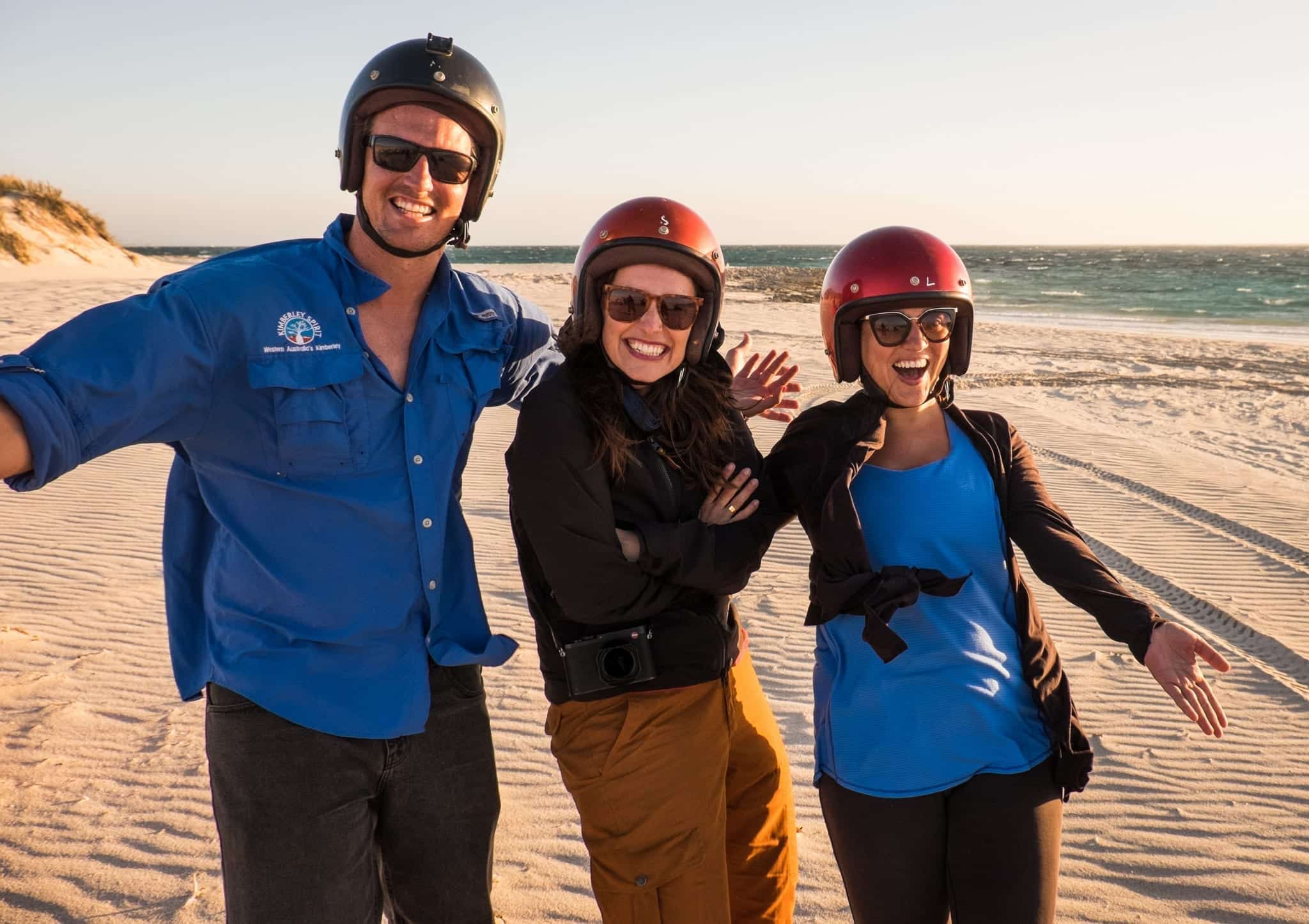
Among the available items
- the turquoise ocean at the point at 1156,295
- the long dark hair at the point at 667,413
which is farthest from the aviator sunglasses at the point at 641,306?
the turquoise ocean at the point at 1156,295

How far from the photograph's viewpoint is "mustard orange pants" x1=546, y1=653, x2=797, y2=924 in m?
2.46

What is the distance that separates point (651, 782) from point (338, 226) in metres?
1.87

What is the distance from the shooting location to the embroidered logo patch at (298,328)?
249cm

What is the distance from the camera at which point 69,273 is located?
29484 millimetres

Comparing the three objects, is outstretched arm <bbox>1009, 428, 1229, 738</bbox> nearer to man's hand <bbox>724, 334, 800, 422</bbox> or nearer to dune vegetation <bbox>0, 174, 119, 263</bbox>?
man's hand <bbox>724, 334, 800, 422</bbox>

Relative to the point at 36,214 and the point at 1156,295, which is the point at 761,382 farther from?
the point at 1156,295

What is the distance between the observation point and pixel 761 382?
3.60 m

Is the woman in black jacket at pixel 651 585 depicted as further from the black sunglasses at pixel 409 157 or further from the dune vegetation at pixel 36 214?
the dune vegetation at pixel 36 214

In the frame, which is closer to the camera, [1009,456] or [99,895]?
[1009,456]

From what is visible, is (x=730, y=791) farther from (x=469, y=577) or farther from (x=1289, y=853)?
(x=1289, y=853)

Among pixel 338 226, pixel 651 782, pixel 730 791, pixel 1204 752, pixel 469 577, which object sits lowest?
pixel 1204 752

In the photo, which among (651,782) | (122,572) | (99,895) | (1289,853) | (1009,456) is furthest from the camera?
(122,572)

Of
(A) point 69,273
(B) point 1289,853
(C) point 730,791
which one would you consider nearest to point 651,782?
(C) point 730,791

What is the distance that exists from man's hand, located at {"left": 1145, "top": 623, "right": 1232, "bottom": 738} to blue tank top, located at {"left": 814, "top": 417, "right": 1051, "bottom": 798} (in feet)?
1.16
